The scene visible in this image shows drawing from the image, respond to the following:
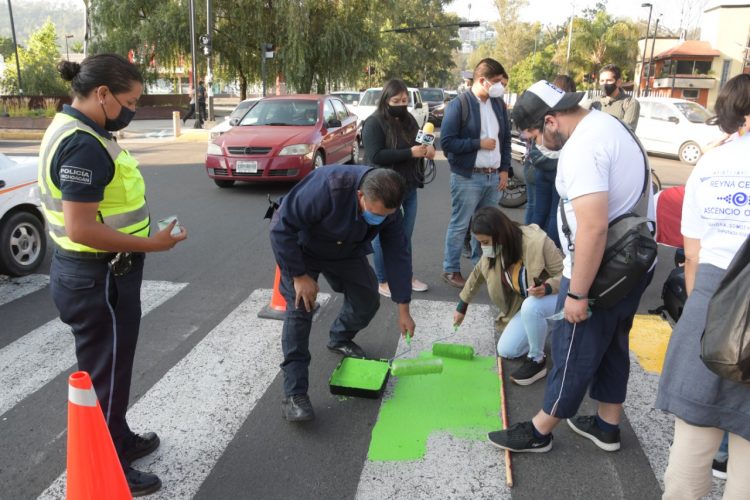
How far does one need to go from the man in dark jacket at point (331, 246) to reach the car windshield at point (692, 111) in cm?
1487

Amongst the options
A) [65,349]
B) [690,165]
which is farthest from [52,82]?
[65,349]

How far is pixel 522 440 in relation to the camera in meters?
3.05

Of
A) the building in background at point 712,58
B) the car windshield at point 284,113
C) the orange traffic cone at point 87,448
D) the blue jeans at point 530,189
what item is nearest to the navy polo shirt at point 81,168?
the orange traffic cone at point 87,448

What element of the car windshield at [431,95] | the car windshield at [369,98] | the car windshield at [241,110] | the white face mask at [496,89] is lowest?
the car windshield at [241,110]

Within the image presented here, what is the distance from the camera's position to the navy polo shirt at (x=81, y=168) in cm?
223

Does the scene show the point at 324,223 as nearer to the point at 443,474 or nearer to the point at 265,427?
the point at 265,427

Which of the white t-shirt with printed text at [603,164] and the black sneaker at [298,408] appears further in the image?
the black sneaker at [298,408]

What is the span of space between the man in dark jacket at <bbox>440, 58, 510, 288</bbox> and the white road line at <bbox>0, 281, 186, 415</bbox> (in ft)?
9.55

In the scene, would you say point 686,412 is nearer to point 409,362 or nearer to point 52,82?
point 409,362

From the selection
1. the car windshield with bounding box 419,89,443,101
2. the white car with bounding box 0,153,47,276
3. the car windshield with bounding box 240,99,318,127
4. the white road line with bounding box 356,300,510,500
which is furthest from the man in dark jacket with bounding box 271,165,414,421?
the car windshield with bounding box 419,89,443,101

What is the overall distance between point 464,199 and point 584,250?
308cm

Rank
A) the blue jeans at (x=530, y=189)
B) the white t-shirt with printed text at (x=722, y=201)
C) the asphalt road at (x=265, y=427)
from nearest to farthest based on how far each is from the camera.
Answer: the white t-shirt with printed text at (x=722, y=201) → the asphalt road at (x=265, y=427) → the blue jeans at (x=530, y=189)

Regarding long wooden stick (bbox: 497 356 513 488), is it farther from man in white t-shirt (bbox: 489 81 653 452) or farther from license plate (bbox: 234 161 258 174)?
license plate (bbox: 234 161 258 174)

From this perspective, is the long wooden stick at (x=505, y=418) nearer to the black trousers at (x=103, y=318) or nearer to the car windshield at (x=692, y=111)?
the black trousers at (x=103, y=318)
